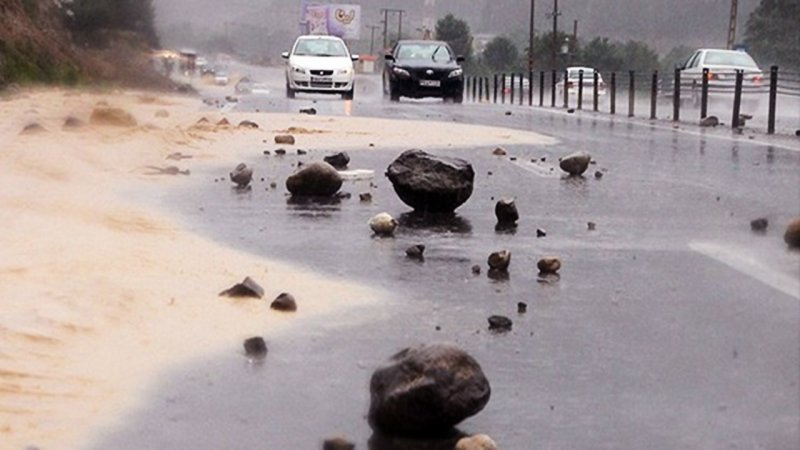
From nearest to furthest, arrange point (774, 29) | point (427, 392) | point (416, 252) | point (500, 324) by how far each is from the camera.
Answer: point (427, 392) < point (500, 324) < point (416, 252) < point (774, 29)

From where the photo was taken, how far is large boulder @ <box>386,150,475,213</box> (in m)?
9.49

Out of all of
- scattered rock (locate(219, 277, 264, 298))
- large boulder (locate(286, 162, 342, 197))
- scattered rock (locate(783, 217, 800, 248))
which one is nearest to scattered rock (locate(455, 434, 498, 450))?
scattered rock (locate(219, 277, 264, 298))

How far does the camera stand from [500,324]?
19.3 ft

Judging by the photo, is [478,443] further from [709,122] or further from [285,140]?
[709,122]

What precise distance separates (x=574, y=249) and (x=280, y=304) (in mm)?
2432

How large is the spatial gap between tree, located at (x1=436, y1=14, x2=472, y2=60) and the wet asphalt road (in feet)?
395

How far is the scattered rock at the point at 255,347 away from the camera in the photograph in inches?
212

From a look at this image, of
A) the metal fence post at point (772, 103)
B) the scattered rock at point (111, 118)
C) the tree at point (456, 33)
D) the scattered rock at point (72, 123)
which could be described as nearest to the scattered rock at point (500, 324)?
the scattered rock at point (72, 123)

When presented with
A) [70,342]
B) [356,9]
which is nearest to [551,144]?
[70,342]

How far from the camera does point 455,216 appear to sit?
960 cm

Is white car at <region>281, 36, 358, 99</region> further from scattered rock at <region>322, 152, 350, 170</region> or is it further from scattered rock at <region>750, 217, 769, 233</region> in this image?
scattered rock at <region>750, 217, 769, 233</region>

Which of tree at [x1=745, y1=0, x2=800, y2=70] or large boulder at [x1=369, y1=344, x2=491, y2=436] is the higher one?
tree at [x1=745, y1=0, x2=800, y2=70]

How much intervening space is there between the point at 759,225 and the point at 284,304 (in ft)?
12.6

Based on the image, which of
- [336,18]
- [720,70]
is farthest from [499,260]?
[336,18]
